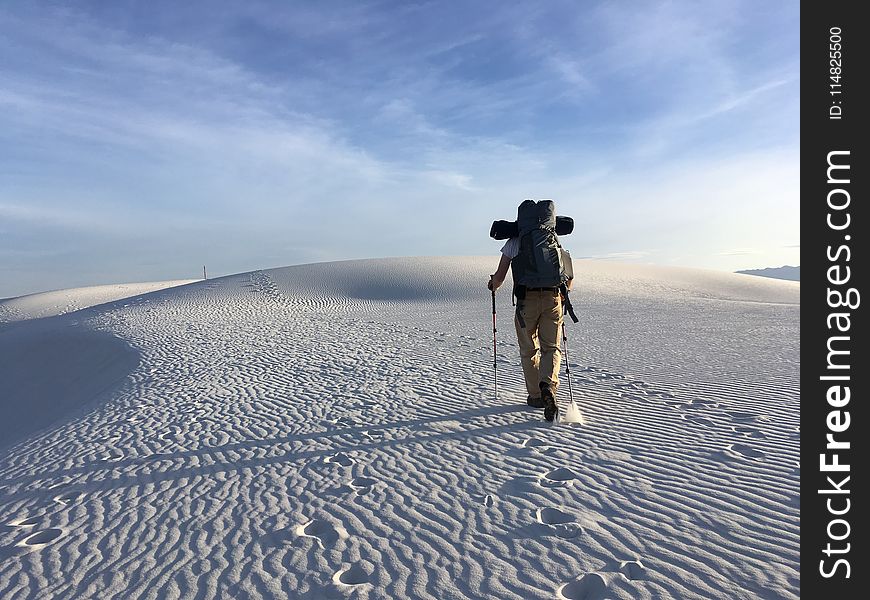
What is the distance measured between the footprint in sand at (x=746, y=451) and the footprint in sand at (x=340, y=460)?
3374 mm

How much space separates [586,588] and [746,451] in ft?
8.55

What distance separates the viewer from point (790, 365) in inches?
324

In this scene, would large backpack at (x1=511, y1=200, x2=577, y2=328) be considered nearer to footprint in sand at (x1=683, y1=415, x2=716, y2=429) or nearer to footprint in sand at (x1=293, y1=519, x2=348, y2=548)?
footprint in sand at (x1=683, y1=415, x2=716, y2=429)

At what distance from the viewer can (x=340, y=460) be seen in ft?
16.3

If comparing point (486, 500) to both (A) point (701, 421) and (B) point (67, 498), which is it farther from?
(B) point (67, 498)

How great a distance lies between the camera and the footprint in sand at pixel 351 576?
118 inches

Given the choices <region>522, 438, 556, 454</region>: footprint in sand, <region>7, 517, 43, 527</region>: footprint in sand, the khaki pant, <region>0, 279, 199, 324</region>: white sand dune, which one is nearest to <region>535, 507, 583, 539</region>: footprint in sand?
<region>522, 438, 556, 454</region>: footprint in sand

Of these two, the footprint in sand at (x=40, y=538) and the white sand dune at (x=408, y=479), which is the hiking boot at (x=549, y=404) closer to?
the white sand dune at (x=408, y=479)

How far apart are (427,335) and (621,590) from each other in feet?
34.6

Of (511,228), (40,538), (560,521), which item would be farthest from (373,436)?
(40,538)

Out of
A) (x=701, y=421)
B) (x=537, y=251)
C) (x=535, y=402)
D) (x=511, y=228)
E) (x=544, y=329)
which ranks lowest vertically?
(x=701, y=421)

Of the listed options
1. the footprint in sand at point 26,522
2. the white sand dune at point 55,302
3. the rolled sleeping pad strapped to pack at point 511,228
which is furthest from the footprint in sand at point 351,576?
the white sand dune at point 55,302

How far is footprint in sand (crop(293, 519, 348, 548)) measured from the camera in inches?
137
